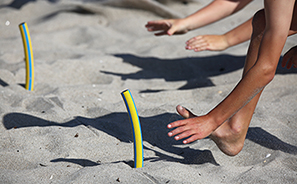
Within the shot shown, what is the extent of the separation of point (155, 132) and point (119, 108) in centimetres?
40

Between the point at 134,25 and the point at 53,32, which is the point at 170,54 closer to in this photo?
the point at 134,25

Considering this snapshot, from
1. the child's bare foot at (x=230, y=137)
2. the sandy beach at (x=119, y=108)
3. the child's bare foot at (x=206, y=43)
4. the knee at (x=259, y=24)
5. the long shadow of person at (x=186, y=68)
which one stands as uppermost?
the knee at (x=259, y=24)

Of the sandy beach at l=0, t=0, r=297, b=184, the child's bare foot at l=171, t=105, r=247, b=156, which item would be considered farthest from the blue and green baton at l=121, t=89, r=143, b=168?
the child's bare foot at l=171, t=105, r=247, b=156

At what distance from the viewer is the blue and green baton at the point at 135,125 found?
140 centimetres

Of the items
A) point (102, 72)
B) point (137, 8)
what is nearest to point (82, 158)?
point (102, 72)

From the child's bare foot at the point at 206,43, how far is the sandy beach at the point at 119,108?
0.35 metres

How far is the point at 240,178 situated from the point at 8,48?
2.90m

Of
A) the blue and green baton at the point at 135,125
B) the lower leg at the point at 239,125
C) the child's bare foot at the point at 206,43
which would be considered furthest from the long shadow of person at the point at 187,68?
the blue and green baton at the point at 135,125

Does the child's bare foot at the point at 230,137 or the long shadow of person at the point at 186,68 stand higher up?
the child's bare foot at the point at 230,137

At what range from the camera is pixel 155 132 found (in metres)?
1.94

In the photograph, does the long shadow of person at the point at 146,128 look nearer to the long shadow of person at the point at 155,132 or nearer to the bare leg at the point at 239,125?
the long shadow of person at the point at 155,132

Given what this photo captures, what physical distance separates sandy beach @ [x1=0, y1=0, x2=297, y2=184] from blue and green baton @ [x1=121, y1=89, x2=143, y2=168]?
58mm

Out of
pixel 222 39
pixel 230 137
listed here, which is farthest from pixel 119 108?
pixel 222 39

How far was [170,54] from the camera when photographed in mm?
3424
